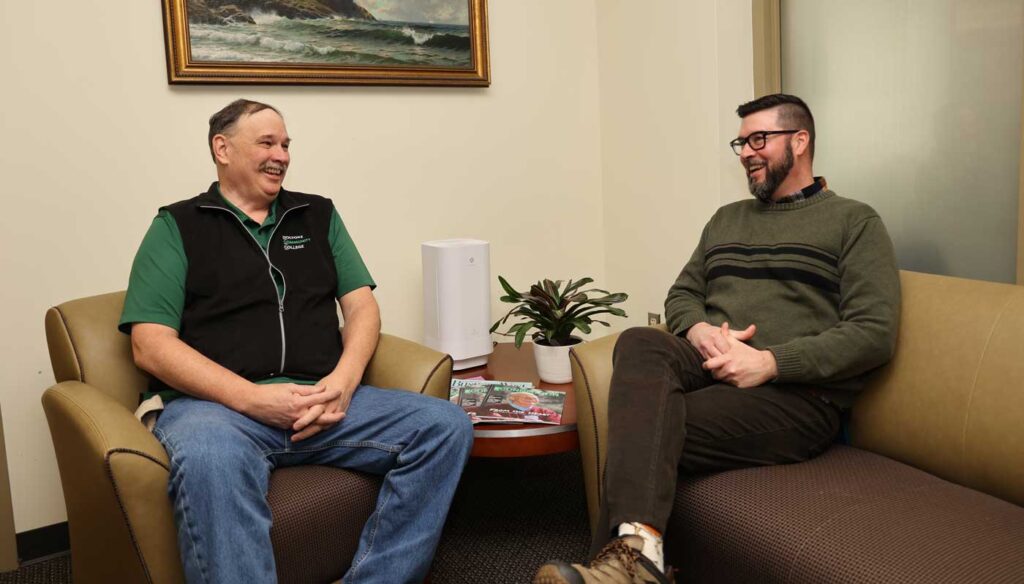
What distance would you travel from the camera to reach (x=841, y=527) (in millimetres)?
1501

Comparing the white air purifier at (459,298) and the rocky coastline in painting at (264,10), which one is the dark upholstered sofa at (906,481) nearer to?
the white air purifier at (459,298)

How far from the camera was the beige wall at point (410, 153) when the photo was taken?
241 centimetres

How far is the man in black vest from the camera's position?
168 cm

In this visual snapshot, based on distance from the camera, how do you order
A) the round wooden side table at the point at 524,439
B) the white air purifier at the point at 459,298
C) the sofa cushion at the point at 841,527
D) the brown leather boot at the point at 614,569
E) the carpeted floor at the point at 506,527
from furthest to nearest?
1. the white air purifier at the point at 459,298
2. the carpeted floor at the point at 506,527
3. the round wooden side table at the point at 524,439
4. the brown leather boot at the point at 614,569
5. the sofa cushion at the point at 841,527

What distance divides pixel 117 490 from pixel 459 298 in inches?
51.7

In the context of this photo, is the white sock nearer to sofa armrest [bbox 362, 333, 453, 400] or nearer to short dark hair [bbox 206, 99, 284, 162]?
sofa armrest [bbox 362, 333, 453, 400]

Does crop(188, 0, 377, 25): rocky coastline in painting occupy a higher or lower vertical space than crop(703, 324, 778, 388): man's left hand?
higher

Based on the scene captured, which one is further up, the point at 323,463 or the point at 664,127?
the point at 664,127

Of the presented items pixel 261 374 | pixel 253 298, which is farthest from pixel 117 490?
pixel 253 298

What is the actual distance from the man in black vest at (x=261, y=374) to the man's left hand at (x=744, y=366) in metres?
0.65

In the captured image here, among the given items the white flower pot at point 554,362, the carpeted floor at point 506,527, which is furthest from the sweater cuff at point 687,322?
the carpeted floor at point 506,527

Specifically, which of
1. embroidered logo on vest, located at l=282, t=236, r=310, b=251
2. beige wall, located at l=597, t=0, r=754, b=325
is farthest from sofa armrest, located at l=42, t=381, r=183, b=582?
beige wall, located at l=597, t=0, r=754, b=325

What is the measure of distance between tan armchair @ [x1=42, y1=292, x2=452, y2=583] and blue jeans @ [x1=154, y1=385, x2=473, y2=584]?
0.04 metres

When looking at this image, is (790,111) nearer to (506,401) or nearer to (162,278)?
(506,401)
